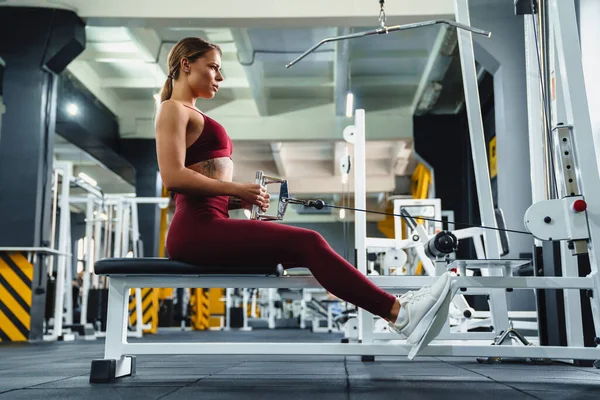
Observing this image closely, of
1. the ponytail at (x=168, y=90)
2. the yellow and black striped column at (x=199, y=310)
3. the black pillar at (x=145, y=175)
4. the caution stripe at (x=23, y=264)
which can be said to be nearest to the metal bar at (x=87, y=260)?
the caution stripe at (x=23, y=264)

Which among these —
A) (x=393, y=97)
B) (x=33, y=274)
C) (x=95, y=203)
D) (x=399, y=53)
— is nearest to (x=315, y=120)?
(x=393, y=97)

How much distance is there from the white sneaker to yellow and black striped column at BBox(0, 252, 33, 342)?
497 centimetres

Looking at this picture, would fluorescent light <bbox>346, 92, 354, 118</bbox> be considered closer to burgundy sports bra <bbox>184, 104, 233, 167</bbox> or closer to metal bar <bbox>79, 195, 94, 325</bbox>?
metal bar <bbox>79, 195, 94, 325</bbox>

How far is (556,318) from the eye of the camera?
323cm

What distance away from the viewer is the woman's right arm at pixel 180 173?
1.96 meters

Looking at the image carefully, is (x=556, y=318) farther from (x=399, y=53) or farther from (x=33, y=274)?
(x=399, y=53)

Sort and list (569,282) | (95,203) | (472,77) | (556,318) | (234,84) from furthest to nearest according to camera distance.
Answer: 1. (234,84)
2. (95,203)
3. (556,318)
4. (472,77)
5. (569,282)

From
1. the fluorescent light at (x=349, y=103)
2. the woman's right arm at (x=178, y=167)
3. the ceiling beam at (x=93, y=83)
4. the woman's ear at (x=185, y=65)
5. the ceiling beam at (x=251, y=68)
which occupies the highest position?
the ceiling beam at (x=93, y=83)

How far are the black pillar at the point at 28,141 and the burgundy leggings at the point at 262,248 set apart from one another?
453 cm

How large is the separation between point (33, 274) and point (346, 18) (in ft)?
12.5

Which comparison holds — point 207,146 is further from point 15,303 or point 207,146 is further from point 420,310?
point 15,303

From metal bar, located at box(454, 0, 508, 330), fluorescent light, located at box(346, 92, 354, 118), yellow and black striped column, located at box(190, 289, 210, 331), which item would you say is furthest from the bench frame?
yellow and black striped column, located at box(190, 289, 210, 331)

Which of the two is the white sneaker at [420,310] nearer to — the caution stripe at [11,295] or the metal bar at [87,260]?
the caution stripe at [11,295]

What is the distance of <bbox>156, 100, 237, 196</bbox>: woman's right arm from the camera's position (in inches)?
77.1
